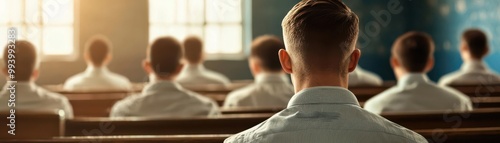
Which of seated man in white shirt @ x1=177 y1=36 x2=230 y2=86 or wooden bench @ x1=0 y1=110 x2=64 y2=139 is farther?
seated man in white shirt @ x1=177 y1=36 x2=230 y2=86

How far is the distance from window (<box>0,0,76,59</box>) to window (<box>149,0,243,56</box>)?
4.65 ft

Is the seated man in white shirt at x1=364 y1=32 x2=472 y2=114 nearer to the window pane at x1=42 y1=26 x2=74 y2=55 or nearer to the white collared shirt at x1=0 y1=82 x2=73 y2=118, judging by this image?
the white collared shirt at x1=0 y1=82 x2=73 y2=118

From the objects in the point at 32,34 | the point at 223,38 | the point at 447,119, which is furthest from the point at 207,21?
the point at 447,119

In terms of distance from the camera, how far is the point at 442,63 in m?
11.9

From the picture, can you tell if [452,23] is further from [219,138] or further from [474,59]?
[219,138]

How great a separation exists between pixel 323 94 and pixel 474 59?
4915mm

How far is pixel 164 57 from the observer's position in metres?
4.21

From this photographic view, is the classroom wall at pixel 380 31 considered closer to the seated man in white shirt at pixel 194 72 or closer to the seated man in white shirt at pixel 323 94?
the seated man in white shirt at pixel 194 72

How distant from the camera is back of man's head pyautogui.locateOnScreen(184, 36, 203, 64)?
6820 millimetres

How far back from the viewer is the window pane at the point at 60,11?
12.7 meters

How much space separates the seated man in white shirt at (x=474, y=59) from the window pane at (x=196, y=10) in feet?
21.9

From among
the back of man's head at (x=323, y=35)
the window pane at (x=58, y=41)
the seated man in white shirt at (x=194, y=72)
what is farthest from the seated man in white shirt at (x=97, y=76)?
the back of man's head at (x=323, y=35)

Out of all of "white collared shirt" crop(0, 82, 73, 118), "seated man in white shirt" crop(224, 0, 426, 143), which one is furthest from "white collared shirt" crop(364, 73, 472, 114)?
"seated man in white shirt" crop(224, 0, 426, 143)

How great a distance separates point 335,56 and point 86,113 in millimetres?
3699
